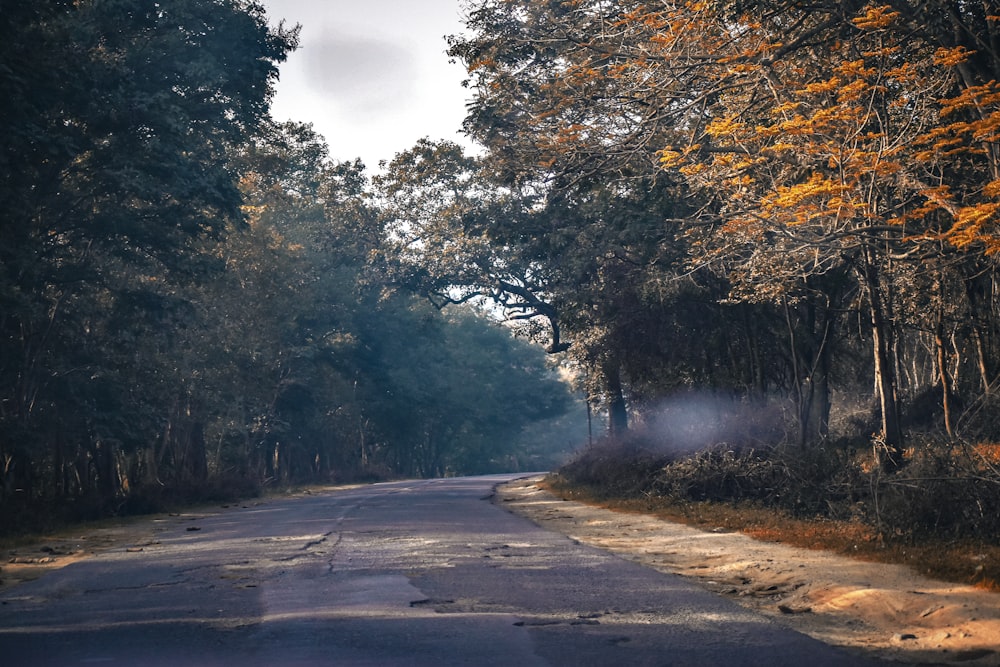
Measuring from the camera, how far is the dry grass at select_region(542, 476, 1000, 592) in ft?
33.5

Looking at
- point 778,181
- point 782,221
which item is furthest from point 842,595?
point 778,181

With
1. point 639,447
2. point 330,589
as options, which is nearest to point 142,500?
point 639,447

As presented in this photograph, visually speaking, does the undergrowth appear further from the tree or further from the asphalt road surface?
the tree

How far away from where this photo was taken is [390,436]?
255 ft

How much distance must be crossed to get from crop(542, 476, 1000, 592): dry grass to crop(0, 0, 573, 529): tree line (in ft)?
46.3

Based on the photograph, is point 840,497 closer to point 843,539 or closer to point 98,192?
point 843,539

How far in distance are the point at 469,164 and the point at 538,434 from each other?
8510 cm

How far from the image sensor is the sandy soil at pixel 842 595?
24.0 ft

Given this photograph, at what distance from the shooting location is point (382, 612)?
888 cm

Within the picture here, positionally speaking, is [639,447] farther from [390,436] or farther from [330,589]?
[390,436]

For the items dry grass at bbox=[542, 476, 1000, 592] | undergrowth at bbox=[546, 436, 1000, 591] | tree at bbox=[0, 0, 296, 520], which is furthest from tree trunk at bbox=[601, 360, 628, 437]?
tree at bbox=[0, 0, 296, 520]

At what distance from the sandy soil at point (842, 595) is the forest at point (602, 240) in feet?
6.95

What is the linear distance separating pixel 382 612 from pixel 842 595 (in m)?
Result: 4.18

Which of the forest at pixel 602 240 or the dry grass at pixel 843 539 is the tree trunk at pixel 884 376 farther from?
the dry grass at pixel 843 539
